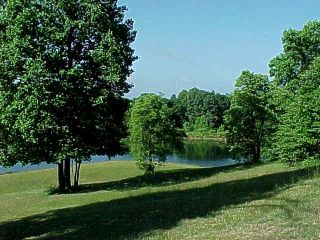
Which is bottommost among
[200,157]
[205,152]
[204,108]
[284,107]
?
[200,157]

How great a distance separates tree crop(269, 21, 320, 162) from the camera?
3984 cm

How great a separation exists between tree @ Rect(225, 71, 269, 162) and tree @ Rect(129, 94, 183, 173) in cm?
1051

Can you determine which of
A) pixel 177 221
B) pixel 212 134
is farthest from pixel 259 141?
pixel 212 134

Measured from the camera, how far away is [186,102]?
654ft

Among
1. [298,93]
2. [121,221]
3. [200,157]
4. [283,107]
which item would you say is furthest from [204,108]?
[121,221]

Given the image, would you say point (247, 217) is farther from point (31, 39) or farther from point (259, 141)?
point (259, 141)

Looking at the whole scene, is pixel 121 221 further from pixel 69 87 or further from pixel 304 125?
pixel 304 125

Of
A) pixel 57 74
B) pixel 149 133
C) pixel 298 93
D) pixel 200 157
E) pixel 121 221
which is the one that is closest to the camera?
pixel 121 221

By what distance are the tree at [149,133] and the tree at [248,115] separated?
10.5m

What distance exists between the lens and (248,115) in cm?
6331

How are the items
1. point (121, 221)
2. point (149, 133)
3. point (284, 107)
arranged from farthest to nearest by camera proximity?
point (149, 133) → point (284, 107) → point (121, 221)

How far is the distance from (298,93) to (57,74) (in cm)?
2293

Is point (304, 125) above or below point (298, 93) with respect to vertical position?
below

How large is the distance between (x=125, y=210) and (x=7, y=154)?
1593 cm
